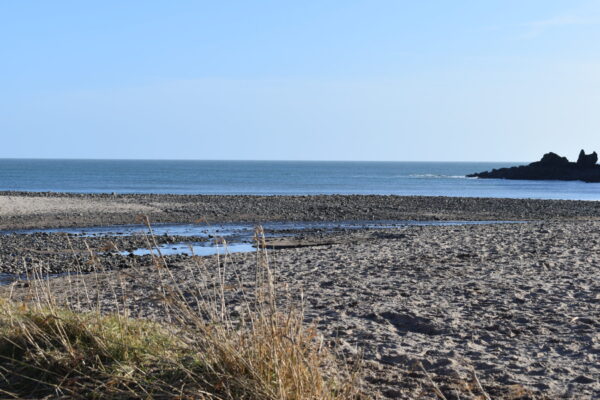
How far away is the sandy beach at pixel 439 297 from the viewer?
6.47m

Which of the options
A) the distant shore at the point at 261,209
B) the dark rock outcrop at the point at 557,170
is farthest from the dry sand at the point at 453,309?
the dark rock outcrop at the point at 557,170

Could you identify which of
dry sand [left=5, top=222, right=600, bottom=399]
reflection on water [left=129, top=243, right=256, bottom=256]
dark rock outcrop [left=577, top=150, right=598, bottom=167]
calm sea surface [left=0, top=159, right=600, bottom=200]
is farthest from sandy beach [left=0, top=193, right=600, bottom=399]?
dark rock outcrop [left=577, top=150, right=598, bottom=167]

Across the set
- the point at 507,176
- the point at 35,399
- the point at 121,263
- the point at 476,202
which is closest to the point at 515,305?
the point at 35,399

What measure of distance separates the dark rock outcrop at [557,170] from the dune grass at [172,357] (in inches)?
4000

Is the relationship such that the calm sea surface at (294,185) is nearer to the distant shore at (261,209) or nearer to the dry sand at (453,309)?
the distant shore at (261,209)

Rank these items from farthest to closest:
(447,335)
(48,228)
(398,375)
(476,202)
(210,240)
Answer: (476,202)
(48,228)
(210,240)
(447,335)
(398,375)

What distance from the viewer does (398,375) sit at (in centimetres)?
645

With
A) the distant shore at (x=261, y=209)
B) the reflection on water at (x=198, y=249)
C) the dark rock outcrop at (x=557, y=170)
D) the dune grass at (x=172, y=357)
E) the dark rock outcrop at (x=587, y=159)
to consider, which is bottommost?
the reflection on water at (x=198, y=249)

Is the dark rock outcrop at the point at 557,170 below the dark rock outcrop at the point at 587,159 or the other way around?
below

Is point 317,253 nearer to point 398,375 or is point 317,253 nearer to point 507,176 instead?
point 398,375

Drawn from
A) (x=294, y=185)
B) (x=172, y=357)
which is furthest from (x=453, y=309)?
(x=294, y=185)

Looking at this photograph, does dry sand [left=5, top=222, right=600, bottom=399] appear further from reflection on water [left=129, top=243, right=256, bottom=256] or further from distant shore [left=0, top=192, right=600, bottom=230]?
distant shore [left=0, top=192, right=600, bottom=230]

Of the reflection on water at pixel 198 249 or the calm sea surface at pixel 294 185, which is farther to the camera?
the calm sea surface at pixel 294 185

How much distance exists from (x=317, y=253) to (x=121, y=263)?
470 centimetres
